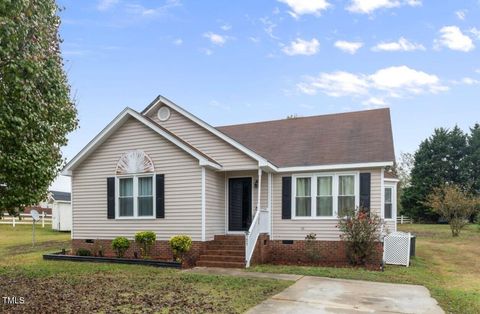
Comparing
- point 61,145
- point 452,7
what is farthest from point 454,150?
point 61,145

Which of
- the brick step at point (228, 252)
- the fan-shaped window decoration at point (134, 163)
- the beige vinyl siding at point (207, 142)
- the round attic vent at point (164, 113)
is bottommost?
the brick step at point (228, 252)

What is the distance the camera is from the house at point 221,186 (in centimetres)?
1386

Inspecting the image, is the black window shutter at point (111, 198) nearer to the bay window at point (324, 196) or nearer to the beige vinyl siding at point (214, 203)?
the beige vinyl siding at point (214, 203)

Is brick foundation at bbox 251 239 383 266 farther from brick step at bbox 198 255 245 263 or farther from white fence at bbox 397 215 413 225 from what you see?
white fence at bbox 397 215 413 225

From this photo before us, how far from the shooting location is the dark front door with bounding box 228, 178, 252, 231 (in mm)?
15398

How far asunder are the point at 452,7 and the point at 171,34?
9.41 metres

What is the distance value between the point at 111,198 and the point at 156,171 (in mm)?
2111

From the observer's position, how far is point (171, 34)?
1504 centimetres

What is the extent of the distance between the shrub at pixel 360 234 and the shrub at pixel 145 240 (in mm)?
6199

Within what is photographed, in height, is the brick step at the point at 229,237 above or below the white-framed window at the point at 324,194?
below

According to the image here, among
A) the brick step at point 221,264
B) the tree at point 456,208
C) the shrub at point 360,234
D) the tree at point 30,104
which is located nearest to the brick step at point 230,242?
the brick step at point 221,264

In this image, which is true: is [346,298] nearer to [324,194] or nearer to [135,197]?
[324,194]

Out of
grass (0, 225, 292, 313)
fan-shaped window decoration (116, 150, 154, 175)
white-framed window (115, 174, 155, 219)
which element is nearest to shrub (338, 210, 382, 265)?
grass (0, 225, 292, 313)

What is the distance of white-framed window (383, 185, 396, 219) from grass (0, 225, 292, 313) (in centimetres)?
683
